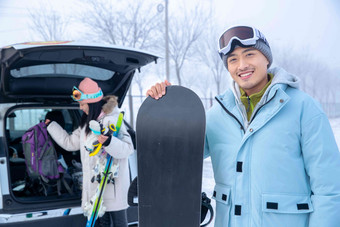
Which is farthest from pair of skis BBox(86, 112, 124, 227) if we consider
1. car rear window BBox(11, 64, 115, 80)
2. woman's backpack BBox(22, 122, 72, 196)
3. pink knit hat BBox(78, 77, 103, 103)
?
car rear window BBox(11, 64, 115, 80)

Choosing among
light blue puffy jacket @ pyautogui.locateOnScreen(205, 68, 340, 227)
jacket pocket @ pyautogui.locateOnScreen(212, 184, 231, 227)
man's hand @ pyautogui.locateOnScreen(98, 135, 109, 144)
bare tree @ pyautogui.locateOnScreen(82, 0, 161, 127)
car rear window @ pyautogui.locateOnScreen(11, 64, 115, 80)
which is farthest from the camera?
bare tree @ pyautogui.locateOnScreen(82, 0, 161, 127)

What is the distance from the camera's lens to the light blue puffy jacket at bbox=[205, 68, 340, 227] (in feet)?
3.66

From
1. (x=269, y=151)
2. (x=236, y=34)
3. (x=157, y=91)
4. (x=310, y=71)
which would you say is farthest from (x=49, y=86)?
(x=310, y=71)

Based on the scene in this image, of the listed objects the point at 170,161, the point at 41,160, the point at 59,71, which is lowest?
the point at 41,160

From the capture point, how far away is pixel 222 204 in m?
1.31

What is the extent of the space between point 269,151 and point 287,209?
241mm

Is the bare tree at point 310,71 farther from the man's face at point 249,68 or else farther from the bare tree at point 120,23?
the man's face at point 249,68

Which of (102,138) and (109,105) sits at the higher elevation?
(109,105)

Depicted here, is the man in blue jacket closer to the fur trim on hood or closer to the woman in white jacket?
the woman in white jacket

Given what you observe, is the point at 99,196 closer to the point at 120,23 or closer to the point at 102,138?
the point at 102,138

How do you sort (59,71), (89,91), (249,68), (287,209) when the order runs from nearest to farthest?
(287,209), (249,68), (89,91), (59,71)

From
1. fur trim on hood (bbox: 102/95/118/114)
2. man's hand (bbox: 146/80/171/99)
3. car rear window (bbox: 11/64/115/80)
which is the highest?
car rear window (bbox: 11/64/115/80)

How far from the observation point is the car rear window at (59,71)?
2.65 metres

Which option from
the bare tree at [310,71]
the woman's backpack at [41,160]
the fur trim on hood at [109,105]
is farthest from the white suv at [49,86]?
the bare tree at [310,71]
